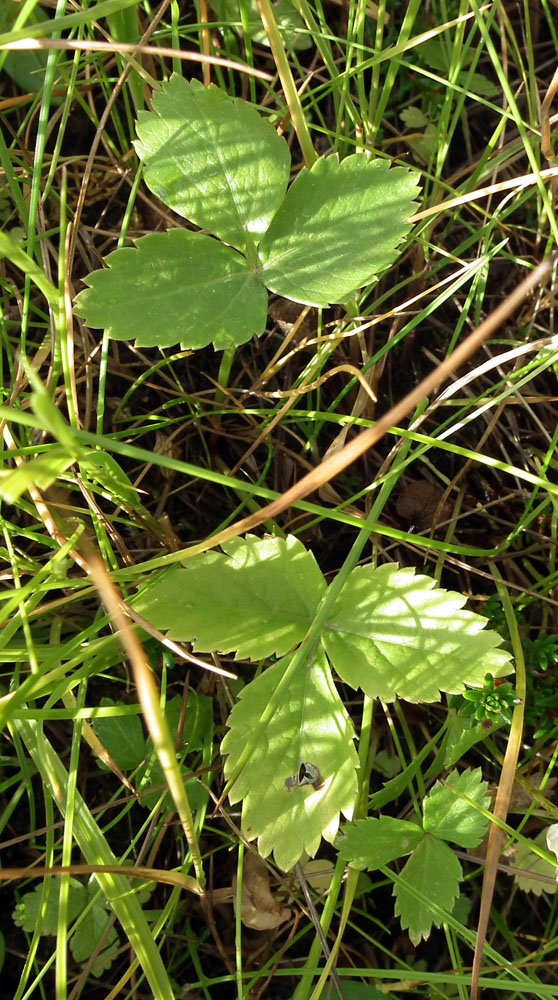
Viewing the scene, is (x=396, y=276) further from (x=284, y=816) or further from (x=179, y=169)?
(x=284, y=816)

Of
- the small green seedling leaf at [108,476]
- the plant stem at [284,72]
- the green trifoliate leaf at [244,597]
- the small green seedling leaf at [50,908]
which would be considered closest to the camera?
the plant stem at [284,72]

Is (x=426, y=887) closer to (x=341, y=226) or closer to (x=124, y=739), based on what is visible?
(x=124, y=739)

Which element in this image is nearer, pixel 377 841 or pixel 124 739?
pixel 377 841

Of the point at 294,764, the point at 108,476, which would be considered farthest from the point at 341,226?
the point at 294,764

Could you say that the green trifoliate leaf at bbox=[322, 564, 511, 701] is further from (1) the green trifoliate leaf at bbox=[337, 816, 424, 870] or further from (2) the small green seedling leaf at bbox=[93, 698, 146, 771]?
(2) the small green seedling leaf at bbox=[93, 698, 146, 771]

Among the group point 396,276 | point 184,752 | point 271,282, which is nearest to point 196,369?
point 271,282

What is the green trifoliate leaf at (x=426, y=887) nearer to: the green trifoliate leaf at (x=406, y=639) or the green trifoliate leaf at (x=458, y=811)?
the green trifoliate leaf at (x=458, y=811)

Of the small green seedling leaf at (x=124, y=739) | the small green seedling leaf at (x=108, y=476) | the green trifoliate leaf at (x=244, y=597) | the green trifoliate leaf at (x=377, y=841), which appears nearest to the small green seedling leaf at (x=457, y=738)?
the green trifoliate leaf at (x=377, y=841)
